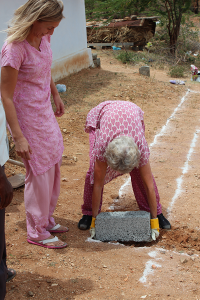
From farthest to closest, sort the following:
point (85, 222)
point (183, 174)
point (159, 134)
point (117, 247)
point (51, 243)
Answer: point (159, 134) < point (183, 174) < point (85, 222) < point (117, 247) < point (51, 243)

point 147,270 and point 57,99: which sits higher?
point 57,99

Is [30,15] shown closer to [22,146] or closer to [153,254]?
[22,146]

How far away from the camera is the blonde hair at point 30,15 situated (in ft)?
7.26

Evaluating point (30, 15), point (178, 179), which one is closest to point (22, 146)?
point (30, 15)

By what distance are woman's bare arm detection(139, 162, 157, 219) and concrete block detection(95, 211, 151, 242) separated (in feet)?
0.27

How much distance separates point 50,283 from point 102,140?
1138 mm

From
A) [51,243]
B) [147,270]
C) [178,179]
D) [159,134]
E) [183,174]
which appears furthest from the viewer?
[159,134]

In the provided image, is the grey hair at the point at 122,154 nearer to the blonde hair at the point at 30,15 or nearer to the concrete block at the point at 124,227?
the concrete block at the point at 124,227

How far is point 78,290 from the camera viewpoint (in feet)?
7.67

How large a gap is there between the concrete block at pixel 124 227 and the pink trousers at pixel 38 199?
1.65 feet

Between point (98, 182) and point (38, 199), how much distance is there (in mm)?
522

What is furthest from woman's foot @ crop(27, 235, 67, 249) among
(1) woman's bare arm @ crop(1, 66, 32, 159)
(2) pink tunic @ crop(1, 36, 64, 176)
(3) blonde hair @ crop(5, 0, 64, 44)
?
(3) blonde hair @ crop(5, 0, 64, 44)

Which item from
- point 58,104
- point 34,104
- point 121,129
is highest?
point 34,104

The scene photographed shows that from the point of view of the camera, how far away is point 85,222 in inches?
127
